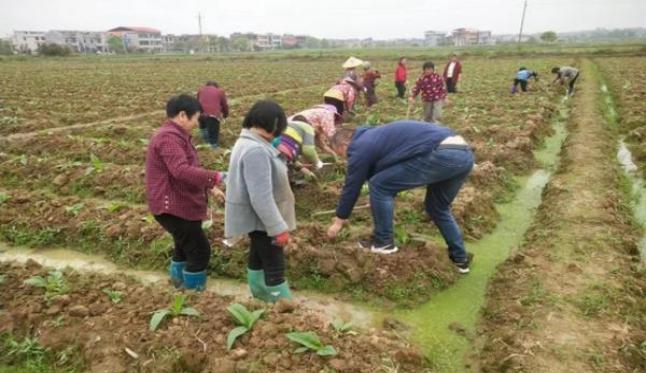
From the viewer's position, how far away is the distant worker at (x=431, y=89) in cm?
962

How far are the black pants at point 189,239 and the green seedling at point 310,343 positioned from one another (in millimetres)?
1216

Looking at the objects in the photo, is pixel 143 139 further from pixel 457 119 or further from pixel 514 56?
pixel 514 56

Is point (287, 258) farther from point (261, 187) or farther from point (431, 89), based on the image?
point (431, 89)

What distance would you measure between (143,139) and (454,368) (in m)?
8.07

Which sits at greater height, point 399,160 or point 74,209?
point 399,160

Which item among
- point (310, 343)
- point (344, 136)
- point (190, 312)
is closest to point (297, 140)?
point (344, 136)

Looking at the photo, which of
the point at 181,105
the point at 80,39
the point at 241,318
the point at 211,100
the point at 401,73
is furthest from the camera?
the point at 80,39

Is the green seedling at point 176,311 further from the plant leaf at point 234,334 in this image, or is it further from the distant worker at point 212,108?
the distant worker at point 212,108

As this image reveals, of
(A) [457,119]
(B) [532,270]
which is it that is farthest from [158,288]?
(A) [457,119]

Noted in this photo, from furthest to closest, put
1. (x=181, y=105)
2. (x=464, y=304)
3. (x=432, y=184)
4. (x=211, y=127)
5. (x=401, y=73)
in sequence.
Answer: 1. (x=401, y=73)
2. (x=211, y=127)
3. (x=432, y=184)
4. (x=464, y=304)
5. (x=181, y=105)

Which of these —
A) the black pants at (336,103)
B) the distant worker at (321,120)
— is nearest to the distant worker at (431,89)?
the black pants at (336,103)

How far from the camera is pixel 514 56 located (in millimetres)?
42156

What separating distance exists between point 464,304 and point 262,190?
218 centimetres

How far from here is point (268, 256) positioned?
344cm
